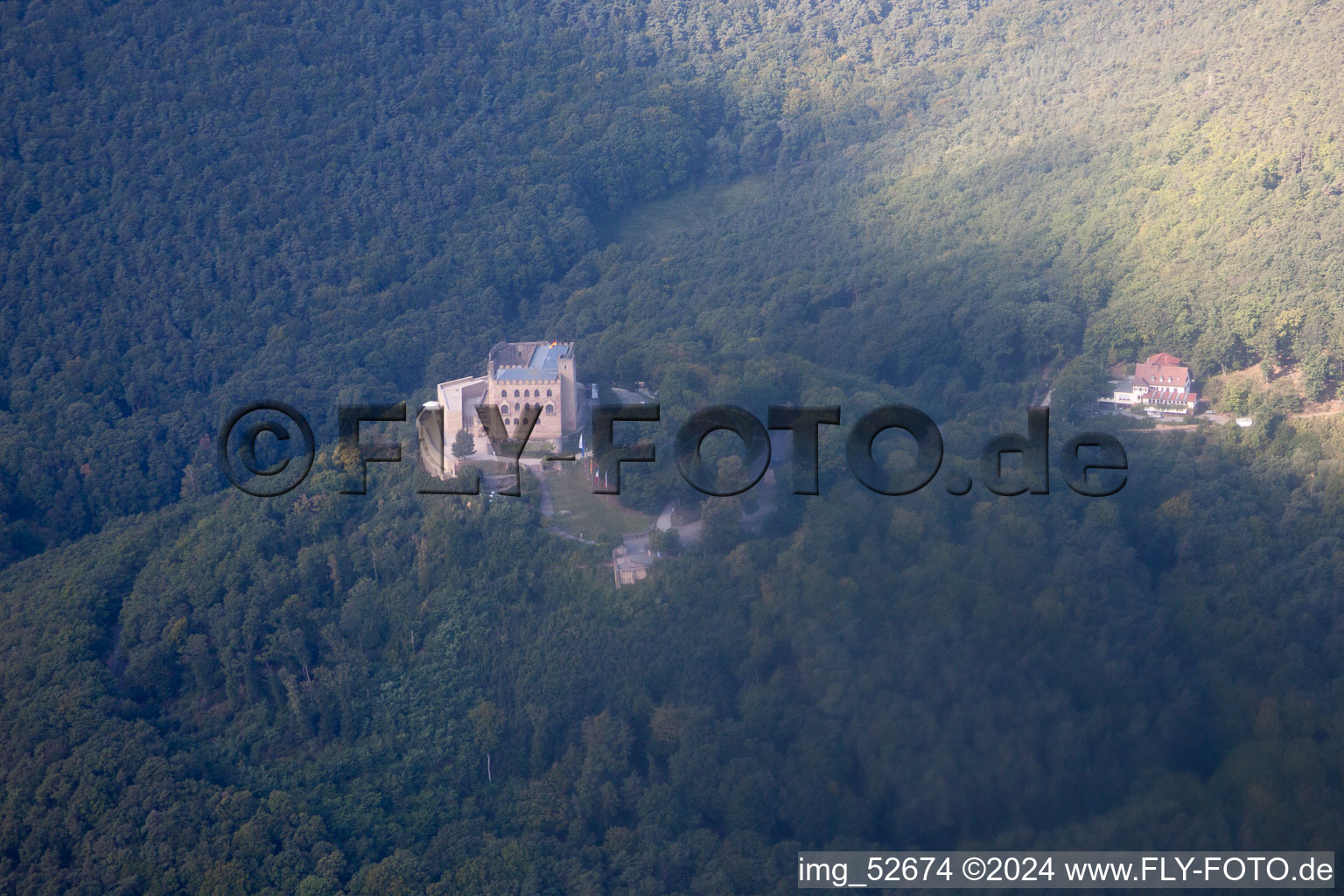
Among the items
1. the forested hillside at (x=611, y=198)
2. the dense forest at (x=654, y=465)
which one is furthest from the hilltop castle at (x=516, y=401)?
the forested hillside at (x=611, y=198)

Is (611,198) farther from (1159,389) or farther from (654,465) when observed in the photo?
(1159,389)

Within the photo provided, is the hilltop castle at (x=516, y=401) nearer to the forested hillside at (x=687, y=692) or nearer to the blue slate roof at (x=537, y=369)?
the blue slate roof at (x=537, y=369)

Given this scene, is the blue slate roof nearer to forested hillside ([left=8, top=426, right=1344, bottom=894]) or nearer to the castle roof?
the castle roof

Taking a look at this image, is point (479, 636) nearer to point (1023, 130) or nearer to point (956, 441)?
point (956, 441)

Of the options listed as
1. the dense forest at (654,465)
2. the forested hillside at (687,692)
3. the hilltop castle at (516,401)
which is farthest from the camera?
the hilltop castle at (516,401)

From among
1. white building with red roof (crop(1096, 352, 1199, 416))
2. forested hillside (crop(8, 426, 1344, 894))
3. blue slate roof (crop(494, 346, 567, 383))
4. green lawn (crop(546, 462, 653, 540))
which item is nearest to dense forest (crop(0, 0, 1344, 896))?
forested hillside (crop(8, 426, 1344, 894))
